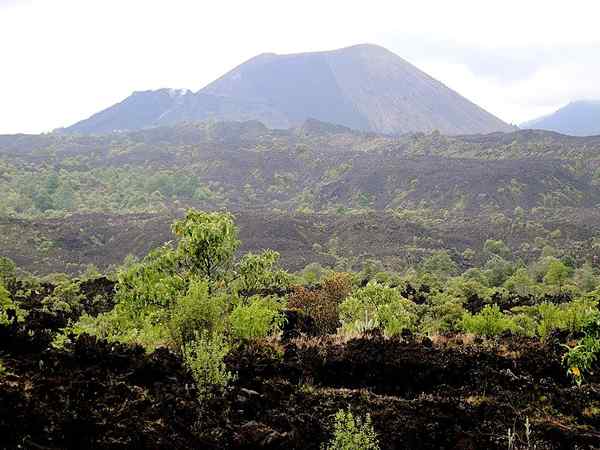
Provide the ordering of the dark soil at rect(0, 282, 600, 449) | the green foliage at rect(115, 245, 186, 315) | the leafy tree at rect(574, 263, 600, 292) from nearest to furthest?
1. the dark soil at rect(0, 282, 600, 449)
2. the green foliage at rect(115, 245, 186, 315)
3. the leafy tree at rect(574, 263, 600, 292)

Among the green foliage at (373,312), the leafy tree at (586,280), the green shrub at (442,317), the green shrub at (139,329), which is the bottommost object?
the leafy tree at (586,280)

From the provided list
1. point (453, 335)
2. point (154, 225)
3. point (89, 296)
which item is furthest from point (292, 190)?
point (453, 335)

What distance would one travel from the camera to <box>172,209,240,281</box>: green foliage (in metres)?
13.9

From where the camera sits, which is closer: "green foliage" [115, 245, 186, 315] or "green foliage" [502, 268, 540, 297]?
"green foliage" [115, 245, 186, 315]

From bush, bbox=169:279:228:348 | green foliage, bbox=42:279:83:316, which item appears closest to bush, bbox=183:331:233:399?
bush, bbox=169:279:228:348

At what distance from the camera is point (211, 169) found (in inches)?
4806

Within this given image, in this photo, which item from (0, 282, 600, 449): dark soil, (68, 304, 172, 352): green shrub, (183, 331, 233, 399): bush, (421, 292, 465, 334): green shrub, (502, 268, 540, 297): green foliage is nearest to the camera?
(0, 282, 600, 449): dark soil

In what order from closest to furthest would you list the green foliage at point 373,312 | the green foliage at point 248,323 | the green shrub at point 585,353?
the green shrub at point 585,353 → the green foliage at point 248,323 → the green foliage at point 373,312

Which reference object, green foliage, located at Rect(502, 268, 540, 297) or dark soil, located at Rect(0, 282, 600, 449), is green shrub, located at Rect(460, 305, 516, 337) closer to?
dark soil, located at Rect(0, 282, 600, 449)

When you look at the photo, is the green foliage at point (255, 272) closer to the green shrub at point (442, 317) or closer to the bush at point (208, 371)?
the green shrub at point (442, 317)

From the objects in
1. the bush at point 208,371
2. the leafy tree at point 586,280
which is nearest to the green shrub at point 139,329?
the bush at point 208,371

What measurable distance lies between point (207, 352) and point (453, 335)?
774 cm

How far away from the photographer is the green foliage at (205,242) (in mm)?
13859

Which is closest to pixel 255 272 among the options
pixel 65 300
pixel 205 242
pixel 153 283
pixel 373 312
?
pixel 205 242
